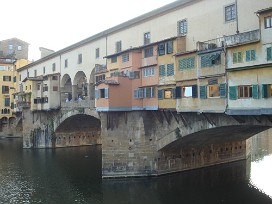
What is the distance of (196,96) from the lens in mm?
26406

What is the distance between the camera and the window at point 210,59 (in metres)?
24.1

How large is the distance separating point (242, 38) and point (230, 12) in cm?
377

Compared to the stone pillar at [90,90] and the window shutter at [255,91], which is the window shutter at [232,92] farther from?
the stone pillar at [90,90]

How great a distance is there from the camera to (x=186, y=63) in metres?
27.0

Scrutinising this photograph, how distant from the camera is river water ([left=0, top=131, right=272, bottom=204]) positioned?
91.6 feet

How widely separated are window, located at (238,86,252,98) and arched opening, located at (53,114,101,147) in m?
35.5

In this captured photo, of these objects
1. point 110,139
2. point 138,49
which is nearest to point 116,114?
point 110,139

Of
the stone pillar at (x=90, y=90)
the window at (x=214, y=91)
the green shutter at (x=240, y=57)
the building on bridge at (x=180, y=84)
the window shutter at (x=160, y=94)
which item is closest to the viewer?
the green shutter at (x=240, y=57)

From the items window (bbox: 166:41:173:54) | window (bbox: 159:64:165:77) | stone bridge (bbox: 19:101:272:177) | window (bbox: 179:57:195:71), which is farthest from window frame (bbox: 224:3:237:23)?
stone bridge (bbox: 19:101:272:177)

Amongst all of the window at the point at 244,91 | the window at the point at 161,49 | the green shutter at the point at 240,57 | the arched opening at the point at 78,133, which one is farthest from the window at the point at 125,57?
the arched opening at the point at 78,133

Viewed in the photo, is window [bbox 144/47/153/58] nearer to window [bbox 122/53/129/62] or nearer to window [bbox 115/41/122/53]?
window [bbox 122/53/129/62]

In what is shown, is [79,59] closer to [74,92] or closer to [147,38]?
[74,92]

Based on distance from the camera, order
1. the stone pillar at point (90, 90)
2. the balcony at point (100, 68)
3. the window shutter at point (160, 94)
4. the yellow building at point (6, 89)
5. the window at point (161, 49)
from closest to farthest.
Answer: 1. the window at point (161, 49)
2. the window shutter at point (160, 94)
3. the balcony at point (100, 68)
4. the stone pillar at point (90, 90)
5. the yellow building at point (6, 89)

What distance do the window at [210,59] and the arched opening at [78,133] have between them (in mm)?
32779
